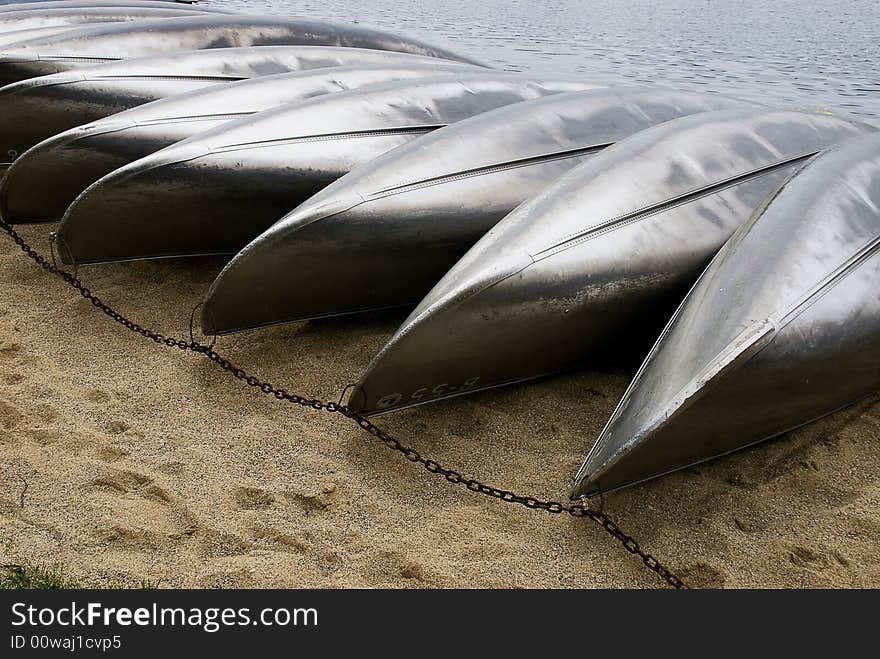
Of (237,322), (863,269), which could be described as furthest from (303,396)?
(863,269)

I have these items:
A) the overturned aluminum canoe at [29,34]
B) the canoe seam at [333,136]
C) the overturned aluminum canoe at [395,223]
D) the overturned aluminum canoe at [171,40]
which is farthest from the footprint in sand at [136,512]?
the overturned aluminum canoe at [29,34]

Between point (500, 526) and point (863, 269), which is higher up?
point (863, 269)

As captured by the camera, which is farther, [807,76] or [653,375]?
[807,76]

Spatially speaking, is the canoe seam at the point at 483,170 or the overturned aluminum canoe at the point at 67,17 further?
the overturned aluminum canoe at the point at 67,17

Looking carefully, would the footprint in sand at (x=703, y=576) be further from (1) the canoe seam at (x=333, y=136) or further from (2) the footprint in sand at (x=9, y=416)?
(1) the canoe seam at (x=333, y=136)

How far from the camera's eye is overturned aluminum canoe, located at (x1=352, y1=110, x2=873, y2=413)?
8.50 feet

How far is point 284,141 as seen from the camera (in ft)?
11.4

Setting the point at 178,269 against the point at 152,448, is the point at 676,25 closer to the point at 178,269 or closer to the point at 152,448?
the point at 178,269

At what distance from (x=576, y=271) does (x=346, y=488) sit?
3.19 ft

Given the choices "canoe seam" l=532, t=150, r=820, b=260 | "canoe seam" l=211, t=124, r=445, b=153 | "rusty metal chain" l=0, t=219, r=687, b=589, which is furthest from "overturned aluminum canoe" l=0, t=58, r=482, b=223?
"canoe seam" l=532, t=150, r=820, b=260

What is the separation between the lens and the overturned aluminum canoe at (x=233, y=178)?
333 centimetres

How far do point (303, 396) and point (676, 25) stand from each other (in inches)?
487

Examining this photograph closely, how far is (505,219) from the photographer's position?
9.38 ft

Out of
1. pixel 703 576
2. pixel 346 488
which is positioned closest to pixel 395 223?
pixel 346 488
